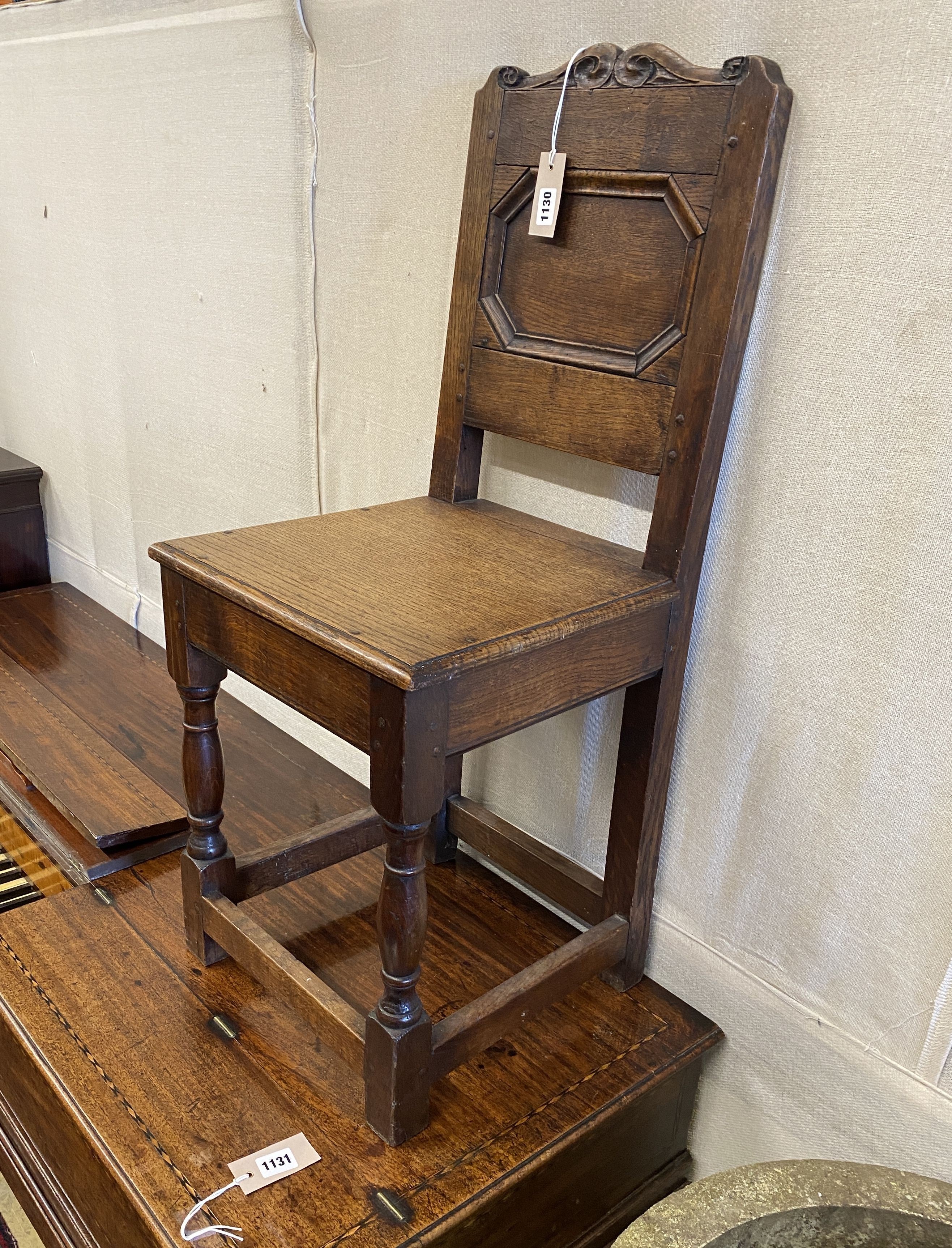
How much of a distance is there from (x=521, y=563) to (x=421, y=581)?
0.41ft

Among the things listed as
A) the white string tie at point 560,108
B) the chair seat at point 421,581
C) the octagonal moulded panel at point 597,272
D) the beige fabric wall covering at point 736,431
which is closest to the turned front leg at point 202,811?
the chair seat at point 421,581

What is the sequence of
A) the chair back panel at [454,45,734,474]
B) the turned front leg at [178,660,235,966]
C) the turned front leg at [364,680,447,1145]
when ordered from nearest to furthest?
1. the turned front leg at [364,680,447,1145]
2. the chair back panel at [454,45,734,474]
3. the turned front leg at [178,660,235,966]

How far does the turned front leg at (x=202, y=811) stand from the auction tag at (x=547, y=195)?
1.99 ft

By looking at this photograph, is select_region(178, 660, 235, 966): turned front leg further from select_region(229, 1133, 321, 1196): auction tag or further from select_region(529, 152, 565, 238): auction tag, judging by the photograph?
select_region(529, 152, 565, 238): auction tag

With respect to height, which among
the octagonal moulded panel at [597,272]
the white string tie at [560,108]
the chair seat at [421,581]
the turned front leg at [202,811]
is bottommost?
the turned front leg at [202,811]

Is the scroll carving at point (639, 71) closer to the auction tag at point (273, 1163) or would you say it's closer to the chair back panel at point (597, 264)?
the chair back panel at point (597, 264)

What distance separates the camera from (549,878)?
4.35 ft

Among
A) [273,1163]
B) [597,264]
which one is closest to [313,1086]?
[273,1163]

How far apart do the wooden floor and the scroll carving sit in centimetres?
102

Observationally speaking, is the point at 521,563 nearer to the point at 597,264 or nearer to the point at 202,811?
the point at 597,264

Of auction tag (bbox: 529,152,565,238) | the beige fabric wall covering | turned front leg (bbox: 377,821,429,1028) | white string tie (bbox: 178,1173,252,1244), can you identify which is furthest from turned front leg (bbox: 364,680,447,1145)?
auction tag (bbox: 529,152,565,238)

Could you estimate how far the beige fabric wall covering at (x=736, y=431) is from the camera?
930 mm

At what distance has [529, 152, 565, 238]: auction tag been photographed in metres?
1.08

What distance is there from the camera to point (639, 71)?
3.27 ft
